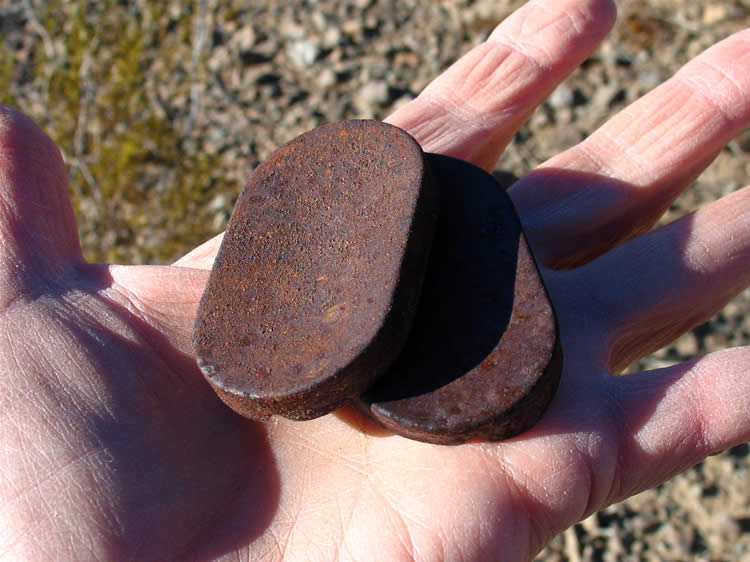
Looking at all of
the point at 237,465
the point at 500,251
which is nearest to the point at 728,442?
the point at 500,251

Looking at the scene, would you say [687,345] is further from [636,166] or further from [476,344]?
[476,344]

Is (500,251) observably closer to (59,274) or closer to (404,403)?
(404,403)

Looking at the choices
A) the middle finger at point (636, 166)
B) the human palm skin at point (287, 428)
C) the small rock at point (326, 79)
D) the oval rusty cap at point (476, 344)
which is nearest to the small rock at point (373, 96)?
the small rock at point (326, 79)

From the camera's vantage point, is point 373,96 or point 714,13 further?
point 714,13

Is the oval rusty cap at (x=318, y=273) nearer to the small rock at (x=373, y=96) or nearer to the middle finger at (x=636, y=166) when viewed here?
the middle finger at (x=636, y=166)

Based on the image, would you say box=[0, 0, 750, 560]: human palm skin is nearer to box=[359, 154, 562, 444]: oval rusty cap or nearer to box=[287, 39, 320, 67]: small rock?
box=[359, 154, 562, 444]: oval rusty cap

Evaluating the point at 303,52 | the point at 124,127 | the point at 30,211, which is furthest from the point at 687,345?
the point at 124,127
